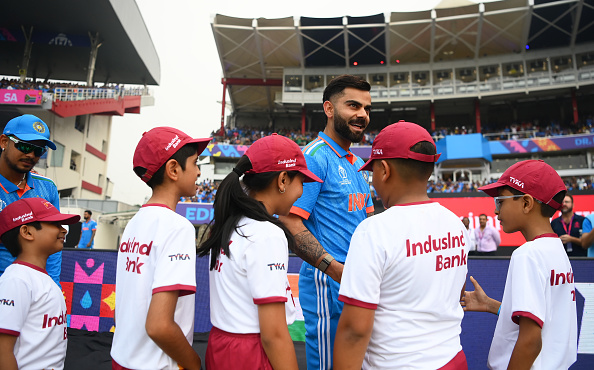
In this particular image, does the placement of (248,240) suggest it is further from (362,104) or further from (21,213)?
(21,213)

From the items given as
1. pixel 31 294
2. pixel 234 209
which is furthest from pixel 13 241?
pixel 234 209

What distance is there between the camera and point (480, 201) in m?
17.1

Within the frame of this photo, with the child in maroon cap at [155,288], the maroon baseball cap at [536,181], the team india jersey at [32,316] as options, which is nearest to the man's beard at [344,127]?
the maroon baseball cap at [536,181]

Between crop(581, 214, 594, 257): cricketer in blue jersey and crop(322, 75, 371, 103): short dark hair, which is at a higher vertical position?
crop(322, 75, 371, 103): short dark hair

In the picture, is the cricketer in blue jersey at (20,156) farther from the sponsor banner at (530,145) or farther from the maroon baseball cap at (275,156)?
the sponsor banner at (530,145)

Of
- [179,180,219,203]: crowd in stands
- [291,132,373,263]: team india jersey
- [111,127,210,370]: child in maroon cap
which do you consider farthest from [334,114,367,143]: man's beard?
[179,180,219,203]: crowd in stands

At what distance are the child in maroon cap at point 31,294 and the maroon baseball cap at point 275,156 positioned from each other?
142 centimetres

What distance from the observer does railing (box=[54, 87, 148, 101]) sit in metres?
26.0

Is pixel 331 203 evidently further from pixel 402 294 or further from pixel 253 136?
pixel 253 136

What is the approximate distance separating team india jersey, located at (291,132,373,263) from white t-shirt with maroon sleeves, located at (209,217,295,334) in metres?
0.56

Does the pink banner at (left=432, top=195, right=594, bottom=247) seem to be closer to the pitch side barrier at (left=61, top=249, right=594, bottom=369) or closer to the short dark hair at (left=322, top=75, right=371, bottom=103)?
the pitch side barrier at (left=61, top=249, right=594, bottom=369)

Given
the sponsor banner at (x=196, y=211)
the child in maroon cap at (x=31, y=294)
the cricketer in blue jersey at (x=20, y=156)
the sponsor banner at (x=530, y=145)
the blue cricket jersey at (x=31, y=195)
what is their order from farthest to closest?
the sponsor banner at (x=530, y=145) → the sponsor banner at (x=196, y=211) → the cricketer in blue jersey at (x=20, y=156) → the blue cricket jersey at (x=31, y=195) → the child in maroon cap at (x=31, y=294)

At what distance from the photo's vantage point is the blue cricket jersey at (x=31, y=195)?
8.98 feet

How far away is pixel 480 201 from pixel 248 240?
17486mm
